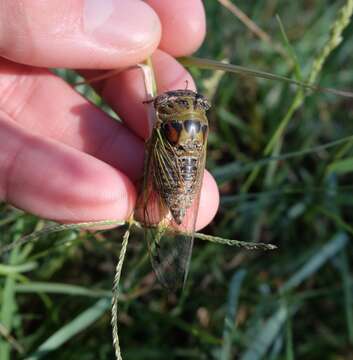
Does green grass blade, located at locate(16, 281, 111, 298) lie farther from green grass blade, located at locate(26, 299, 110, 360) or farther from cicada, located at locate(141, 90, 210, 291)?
cicada, located at locate(141, 90, 210, 291)

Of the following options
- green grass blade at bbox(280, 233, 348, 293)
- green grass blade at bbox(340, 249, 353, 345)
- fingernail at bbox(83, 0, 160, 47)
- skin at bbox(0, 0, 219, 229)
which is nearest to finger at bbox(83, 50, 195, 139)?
skin at bbox(0, 0, 219, 229)

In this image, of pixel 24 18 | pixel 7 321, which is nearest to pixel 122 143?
pixel 24 18

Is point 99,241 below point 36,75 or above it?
below

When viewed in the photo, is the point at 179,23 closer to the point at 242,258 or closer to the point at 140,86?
the point at 140,86

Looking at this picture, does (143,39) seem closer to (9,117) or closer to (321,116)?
(9,117)

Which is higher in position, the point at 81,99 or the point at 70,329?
the point at 81,99

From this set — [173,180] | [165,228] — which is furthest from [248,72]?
[165,228]
